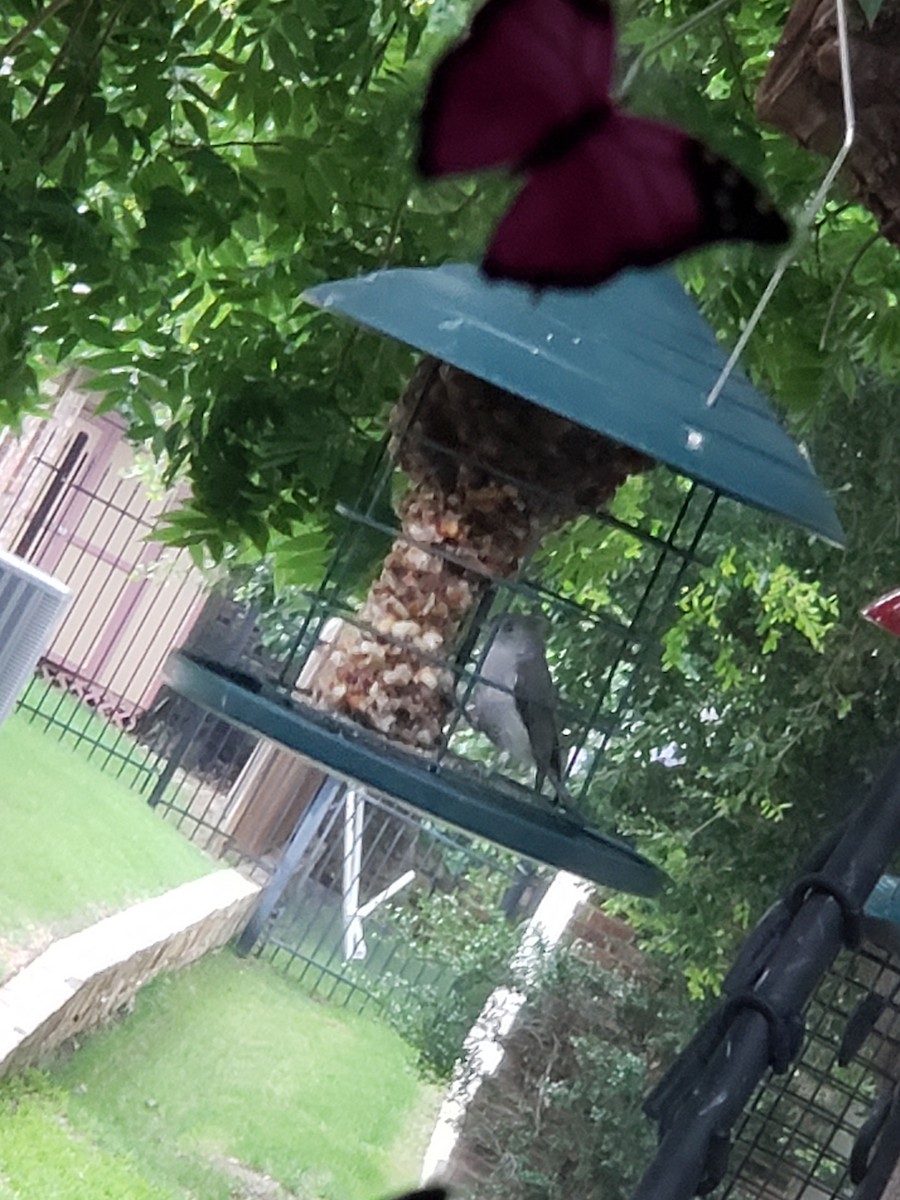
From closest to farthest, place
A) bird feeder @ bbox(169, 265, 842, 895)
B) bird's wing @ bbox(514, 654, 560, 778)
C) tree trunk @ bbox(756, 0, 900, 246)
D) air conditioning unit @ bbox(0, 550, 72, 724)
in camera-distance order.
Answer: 1. tree trunk @ bbox(756, 0, 900, 246)
2. bird feeder @ bbox(169, 265, 842, 895)
3. bird's wing @ bbox(514, 654, 560, 778)
4. air conditioning unit @ bbox(0, 550, 72, 724)

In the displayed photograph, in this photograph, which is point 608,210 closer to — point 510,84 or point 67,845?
point 510,84

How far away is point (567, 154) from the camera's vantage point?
18 cm

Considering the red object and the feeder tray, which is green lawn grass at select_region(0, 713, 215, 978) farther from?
the red object

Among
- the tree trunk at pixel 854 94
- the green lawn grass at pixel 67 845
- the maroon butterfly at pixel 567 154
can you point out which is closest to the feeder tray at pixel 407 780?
the tree trunk at pixel 854 94

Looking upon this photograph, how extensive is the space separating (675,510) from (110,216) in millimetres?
499

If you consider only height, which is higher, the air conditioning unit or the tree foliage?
the tree foliage

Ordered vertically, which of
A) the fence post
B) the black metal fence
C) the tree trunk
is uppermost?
the tree trunk

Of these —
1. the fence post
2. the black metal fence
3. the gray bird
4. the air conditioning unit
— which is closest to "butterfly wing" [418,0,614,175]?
the gray bird

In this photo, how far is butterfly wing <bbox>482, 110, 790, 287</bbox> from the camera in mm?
180

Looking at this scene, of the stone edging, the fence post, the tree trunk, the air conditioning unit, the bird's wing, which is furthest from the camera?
the fence post

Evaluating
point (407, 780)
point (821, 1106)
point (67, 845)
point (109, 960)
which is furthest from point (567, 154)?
point (67, 845)

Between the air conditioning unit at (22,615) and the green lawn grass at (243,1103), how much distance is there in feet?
1.77

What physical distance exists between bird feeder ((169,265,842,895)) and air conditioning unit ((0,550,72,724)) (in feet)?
2.47

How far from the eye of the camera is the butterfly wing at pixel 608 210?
0.59 feet
